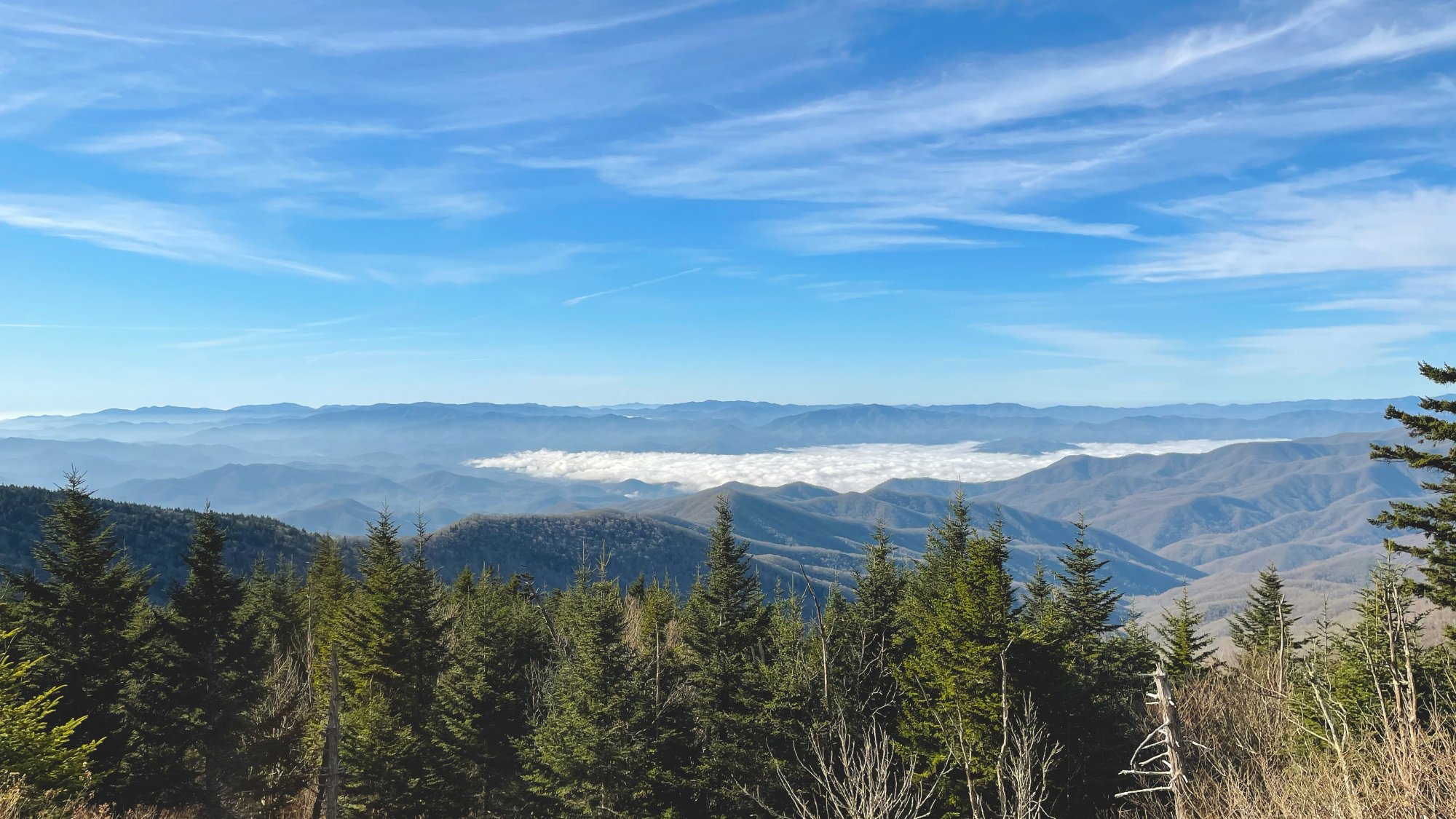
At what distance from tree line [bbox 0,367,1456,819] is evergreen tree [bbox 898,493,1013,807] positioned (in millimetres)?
102

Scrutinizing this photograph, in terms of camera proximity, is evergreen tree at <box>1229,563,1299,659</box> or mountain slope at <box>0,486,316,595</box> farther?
Answer: mountain slope at <box>0,486,316,595</box>

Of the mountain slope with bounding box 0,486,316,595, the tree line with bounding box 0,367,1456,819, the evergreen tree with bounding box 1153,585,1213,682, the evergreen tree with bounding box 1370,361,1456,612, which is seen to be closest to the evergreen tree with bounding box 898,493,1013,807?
the tree line with bounding box 0,367,1456,819

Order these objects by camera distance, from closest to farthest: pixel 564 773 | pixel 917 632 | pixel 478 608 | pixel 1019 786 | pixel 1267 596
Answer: pixel 1019 786
pixel 564 773
pixel 917 632
pixel 478 608
pixel 1267 596

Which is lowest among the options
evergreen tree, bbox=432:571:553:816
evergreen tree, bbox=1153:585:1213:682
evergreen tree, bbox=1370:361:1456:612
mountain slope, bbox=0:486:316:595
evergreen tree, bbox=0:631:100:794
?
mountain slope, bbox=0:486:316:595

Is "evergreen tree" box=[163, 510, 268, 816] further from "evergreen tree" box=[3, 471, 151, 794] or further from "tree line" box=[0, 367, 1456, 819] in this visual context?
"evergreen tree" box=[3, 471, 151, 794]

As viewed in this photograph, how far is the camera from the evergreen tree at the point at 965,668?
77.8 ft

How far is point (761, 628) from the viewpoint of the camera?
110 feet

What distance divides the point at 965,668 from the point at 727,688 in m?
8.86

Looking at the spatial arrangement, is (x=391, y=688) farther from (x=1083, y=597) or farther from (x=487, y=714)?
(x=1083, y=597)

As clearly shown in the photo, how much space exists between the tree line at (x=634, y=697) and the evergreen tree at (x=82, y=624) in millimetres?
80

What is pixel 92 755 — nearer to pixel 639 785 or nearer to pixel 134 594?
pixel 134 594

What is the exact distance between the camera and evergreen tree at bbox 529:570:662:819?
2473 centimetres

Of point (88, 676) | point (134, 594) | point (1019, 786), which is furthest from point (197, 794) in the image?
point (1019, 786)

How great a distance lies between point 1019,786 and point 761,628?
21414 millimetres
